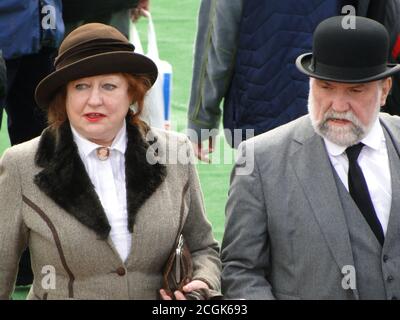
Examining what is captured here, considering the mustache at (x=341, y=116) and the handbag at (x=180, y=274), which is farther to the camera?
the handbag at (x=180, y=274)

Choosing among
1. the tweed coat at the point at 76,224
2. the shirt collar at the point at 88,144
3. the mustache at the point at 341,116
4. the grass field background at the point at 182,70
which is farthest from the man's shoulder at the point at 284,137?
the grass field background at the point at 182,70

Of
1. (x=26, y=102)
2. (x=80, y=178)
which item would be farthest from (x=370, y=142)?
(x=26, y=102)

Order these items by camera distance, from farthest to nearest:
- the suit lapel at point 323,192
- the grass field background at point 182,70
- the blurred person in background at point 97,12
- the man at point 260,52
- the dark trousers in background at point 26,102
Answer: the grass field background at point 182,70
the blurred person in background at point 97,12
the dark trousers in background at point 26,102
the man at point 260,52
the suit lapel at point 323,192

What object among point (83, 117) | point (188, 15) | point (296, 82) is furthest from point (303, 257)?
point (188, 15)

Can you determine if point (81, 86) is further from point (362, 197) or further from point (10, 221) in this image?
point (362, 197)

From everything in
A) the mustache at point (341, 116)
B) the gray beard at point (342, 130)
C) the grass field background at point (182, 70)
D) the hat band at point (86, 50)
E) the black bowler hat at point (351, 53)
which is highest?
the black bowler hat at point (351, 53)

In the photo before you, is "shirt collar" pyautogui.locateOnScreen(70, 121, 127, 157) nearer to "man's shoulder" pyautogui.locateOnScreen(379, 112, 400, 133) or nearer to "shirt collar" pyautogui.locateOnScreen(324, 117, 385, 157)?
"shirt collar" pyautogui.locateOnScreen(324, 117, 385, 157)

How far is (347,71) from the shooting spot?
498cm

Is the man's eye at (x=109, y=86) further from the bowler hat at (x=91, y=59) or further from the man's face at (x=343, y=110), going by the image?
the man's face at (x=343, y=110)

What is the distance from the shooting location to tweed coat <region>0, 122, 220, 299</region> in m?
5.03

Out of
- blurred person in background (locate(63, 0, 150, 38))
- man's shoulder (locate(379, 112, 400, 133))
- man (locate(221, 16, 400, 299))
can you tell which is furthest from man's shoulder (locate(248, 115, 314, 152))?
blurred person in background (locate(63, 0, 150, 38))

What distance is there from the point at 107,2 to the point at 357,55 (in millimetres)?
2436

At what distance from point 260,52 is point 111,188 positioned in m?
1.37

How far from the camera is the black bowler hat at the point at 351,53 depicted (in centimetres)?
498
